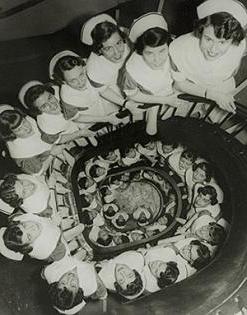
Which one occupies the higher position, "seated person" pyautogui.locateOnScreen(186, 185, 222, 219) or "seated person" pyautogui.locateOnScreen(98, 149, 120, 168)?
"seated person" pyautogui.locateOnScreen(186, 185, 222, 219)

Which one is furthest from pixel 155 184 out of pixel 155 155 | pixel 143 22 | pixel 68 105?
pixel 143 22

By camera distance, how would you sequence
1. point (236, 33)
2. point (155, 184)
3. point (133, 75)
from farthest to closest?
point (155, 184) → point (133, 75) → point (236, 33)

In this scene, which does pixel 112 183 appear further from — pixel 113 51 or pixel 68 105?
pixel 113 51

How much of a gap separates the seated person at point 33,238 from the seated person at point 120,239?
0.21 m

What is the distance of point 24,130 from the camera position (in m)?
1.12

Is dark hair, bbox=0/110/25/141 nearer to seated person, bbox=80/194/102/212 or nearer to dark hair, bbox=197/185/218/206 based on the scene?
seated person, bbox=80/194/102/212

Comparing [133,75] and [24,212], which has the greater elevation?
[133,75]

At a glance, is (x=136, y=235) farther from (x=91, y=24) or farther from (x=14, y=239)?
(x=91, y=24)

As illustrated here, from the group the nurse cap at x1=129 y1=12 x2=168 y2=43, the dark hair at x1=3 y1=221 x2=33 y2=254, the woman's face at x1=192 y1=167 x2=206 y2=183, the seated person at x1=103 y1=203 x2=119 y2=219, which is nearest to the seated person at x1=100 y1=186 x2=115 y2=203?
the seated person at x1=103 y1=203 x2=119 y2=219

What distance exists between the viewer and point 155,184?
1.35 m

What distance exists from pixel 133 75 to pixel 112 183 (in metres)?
0.36

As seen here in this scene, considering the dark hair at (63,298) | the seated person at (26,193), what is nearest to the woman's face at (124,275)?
the dark hair at (63,298)

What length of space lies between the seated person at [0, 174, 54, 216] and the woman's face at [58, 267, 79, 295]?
0.16 m

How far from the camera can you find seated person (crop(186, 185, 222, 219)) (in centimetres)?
122
